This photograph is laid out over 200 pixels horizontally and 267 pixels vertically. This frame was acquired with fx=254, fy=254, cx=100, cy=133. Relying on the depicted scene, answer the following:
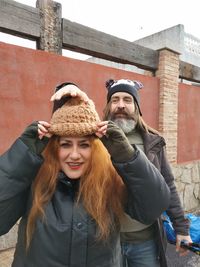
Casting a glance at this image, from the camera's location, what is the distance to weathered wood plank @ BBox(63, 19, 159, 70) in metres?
3.49

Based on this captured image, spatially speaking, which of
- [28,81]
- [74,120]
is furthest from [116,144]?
[28,81]

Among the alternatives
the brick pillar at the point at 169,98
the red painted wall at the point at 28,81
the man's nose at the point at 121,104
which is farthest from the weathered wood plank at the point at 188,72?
the man's nose at the point at 121,104

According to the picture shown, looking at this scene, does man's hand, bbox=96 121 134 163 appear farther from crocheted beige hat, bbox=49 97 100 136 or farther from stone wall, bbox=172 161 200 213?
stone wall, bbox=172 161 200 213

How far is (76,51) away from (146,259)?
9.49 ft

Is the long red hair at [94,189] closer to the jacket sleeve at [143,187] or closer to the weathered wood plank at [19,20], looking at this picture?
the jacket sleeve at [143,187]

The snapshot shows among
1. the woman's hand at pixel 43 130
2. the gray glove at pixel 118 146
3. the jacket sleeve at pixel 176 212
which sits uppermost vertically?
the woman's hand at pixel 43 130

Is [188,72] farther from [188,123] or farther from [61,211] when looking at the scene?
[61,211]

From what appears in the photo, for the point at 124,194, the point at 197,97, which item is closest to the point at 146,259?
the point at 124,194

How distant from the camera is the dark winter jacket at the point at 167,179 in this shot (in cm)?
177

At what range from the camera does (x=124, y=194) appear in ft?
4.51

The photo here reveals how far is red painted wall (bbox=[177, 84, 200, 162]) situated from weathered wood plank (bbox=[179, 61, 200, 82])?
21cm

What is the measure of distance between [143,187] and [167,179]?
79 centimetres

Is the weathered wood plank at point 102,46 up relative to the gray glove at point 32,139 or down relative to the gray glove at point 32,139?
up

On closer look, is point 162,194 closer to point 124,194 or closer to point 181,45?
point 124,194
